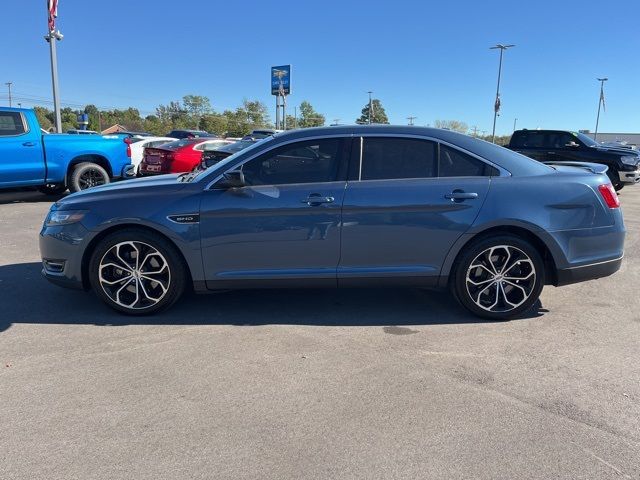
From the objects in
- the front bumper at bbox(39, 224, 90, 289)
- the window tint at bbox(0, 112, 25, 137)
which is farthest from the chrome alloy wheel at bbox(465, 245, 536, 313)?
the window tint at bbox(0, 112, 25, 137)

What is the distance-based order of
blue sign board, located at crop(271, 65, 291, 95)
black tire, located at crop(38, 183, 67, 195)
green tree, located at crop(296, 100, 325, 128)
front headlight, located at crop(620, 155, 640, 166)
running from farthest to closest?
1. green tree, located at crop(296, 100, 325, 128)
2. blue sign board, located at crop(271, 65, 291, 95)
3. front headlight, located at crop(620, 155, 640, 166)
4. black tire, located at crop(38, 183, 67, 195)

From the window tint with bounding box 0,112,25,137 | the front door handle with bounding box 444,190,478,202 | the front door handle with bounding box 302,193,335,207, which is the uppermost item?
the window tint with bounding box 0,112,25,137

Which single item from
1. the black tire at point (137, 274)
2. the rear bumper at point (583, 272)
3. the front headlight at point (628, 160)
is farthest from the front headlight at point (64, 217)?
the front headlight at point (628, 160)

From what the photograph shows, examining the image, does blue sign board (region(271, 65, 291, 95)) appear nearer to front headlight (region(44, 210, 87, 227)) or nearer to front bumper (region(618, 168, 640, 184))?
front bumper (region(618, 168, 640, 184))

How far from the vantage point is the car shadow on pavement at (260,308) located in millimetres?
4281

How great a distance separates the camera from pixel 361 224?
4.10m

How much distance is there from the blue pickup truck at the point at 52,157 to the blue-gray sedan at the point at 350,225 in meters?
6.86

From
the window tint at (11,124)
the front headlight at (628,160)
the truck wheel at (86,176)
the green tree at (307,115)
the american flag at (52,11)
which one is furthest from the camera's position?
the green tree at (307,115)

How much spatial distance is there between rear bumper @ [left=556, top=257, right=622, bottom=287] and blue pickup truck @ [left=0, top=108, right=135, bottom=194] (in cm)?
973

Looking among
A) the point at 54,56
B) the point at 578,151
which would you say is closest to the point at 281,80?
the point at 54,56

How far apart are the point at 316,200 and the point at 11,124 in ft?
28.3

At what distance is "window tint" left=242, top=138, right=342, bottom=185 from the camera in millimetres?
4203

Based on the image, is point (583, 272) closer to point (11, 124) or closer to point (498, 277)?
point (498, 277)

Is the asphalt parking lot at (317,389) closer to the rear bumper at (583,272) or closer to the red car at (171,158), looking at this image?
the rear bumper at (583,272)
